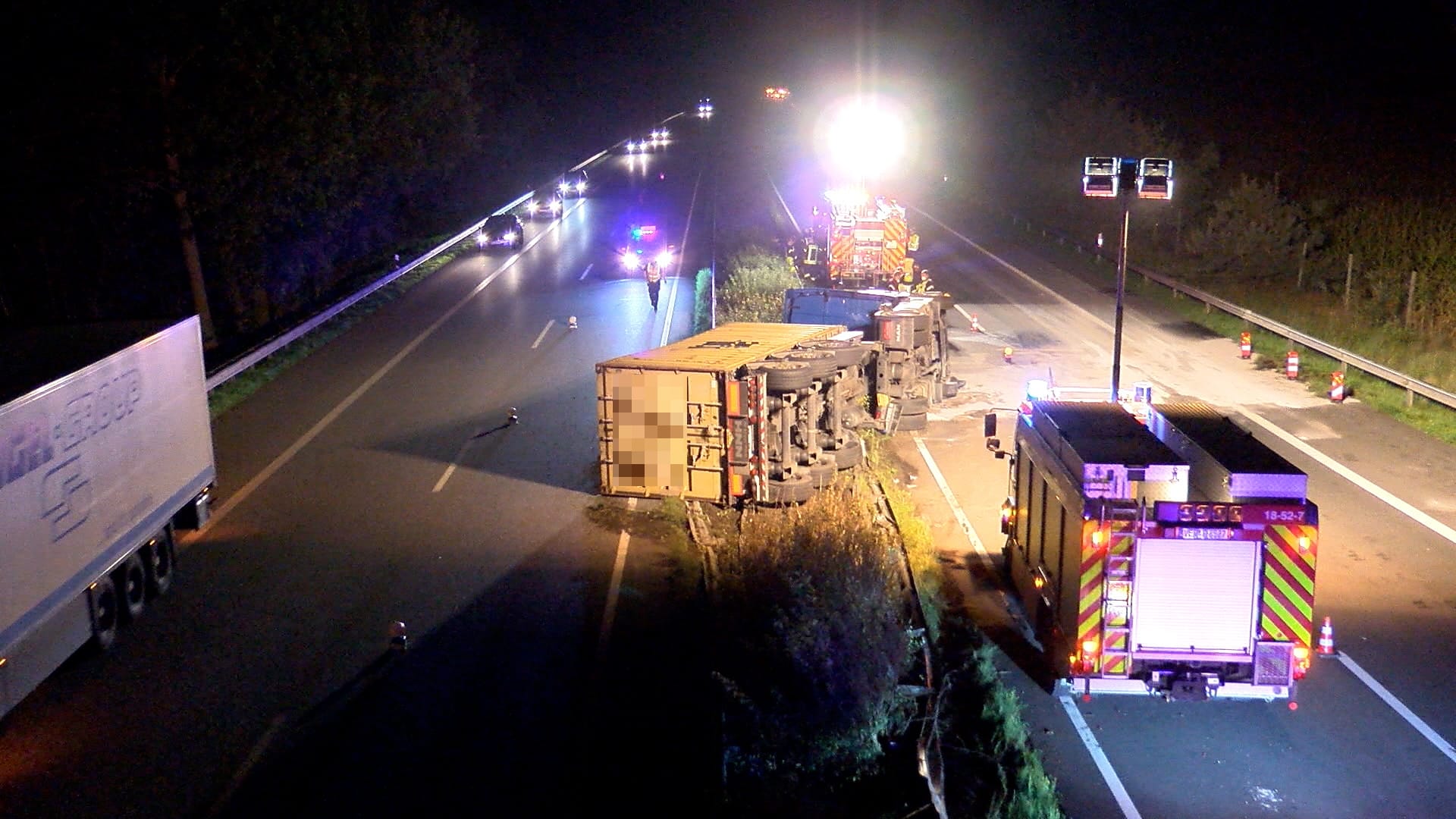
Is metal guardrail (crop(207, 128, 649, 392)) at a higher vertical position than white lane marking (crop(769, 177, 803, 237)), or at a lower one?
lower

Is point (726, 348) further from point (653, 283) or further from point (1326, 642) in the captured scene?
point (653, 283)

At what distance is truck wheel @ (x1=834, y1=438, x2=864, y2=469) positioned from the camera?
16844 millimetres

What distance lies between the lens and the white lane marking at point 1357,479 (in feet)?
51.9

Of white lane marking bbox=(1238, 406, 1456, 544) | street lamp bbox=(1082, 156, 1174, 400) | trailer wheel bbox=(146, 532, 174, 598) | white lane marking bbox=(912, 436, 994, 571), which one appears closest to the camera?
trailer wheel bbox=(146, 532, 174, 598)

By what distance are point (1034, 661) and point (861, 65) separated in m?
112

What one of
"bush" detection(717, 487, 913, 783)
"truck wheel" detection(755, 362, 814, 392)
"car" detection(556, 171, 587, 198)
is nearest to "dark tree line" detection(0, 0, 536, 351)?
"car" detection(556, 171, 587, 198)

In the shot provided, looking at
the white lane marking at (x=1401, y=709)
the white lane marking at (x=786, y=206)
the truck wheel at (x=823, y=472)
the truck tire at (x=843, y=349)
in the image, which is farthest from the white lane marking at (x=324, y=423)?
the white lane marking at (x=786, y=206)

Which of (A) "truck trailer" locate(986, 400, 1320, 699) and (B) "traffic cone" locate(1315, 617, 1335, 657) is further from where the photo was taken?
(B) "traffic cone" locate(1315, 617, 1335, 657)

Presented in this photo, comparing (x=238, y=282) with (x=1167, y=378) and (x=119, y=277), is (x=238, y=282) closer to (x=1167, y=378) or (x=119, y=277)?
(x=119, y=277)

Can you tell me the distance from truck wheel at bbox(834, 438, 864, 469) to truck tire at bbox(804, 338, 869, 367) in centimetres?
111

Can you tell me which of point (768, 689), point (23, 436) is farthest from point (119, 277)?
point (768, 689)

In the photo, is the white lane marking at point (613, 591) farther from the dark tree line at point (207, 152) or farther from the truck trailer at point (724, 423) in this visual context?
the dark tree line at point (207, 152)

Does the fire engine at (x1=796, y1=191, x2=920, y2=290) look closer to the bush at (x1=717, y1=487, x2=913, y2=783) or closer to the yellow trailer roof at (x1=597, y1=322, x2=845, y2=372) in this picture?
the yellow trailer roof at (x1=597, y1=322, x2=845, y2=372)

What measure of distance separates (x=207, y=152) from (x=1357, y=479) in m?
26.5
